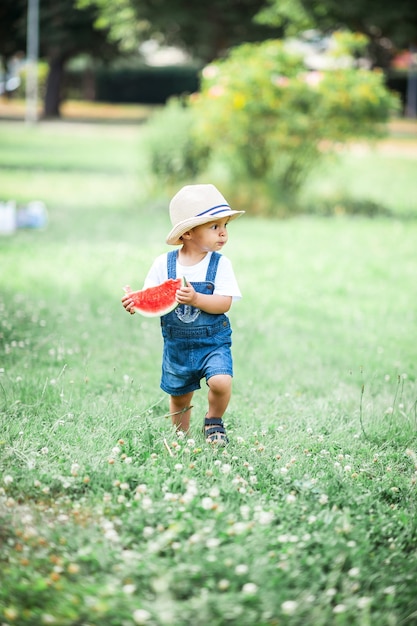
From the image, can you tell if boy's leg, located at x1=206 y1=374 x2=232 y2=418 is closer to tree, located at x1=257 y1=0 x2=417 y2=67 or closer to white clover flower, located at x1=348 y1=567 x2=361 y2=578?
white clover flower, located at x1=348 y1=567 x2=361 y2=578

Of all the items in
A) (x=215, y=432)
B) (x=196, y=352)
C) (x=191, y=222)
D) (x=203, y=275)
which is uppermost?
(x=191, y=222)

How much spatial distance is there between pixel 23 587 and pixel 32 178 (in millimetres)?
15376

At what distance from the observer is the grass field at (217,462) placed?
2.87 metres

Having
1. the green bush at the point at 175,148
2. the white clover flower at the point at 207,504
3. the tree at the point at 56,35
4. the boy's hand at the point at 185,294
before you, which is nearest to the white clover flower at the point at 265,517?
the white clover flower at the point at 207,504

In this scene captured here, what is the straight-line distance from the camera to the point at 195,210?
13.6 ft

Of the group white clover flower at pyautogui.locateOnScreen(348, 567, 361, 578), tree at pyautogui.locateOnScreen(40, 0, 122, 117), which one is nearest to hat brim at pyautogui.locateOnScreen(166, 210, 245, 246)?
white clover flower at pyautogui.locateOnScreen(348, 567, 361, 578)

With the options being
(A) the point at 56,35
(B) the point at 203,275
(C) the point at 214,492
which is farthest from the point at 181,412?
(A) the point at 56,35

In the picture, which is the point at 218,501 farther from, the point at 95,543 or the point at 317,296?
the point at 317,296

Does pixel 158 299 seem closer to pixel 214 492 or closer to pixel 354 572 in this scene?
pixel 214 492

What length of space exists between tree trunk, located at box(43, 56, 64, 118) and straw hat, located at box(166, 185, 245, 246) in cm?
3985

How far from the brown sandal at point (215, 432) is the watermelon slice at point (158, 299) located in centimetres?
65

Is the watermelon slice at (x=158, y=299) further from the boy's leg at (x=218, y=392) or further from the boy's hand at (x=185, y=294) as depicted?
the boy's leg at (x=218, y=392)

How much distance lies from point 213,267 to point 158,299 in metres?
0.34

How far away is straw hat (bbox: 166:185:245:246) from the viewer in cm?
409
